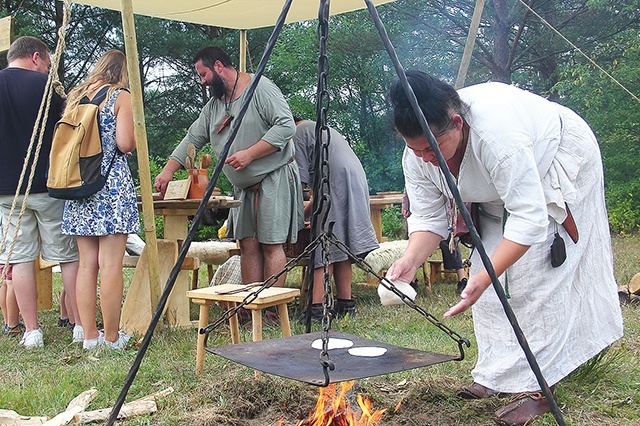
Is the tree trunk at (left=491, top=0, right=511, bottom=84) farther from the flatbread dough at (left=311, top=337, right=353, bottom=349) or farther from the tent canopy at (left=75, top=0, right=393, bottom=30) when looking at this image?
the flatbread dough at (left=311, top=337, right=353, bottom=349)

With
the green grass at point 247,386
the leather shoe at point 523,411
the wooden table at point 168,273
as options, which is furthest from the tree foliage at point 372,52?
the leather shoe at point 523,411

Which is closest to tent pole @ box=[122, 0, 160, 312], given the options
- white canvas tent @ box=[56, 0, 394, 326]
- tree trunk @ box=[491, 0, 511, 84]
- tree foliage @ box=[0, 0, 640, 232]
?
white canvas tent @ box=[56, 0, 394, 326]

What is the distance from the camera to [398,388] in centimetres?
304

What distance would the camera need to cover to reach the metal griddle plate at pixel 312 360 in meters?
1.89

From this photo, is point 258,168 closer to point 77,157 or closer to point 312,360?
point 77,157

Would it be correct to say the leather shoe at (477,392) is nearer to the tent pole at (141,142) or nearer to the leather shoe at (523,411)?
the leather shoe at (523,411)

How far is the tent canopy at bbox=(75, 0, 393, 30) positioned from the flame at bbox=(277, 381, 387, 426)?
10.9ft

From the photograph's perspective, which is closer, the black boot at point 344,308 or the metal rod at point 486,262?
the metal rod at point 486,262

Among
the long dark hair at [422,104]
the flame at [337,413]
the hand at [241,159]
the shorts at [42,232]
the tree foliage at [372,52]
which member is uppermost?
the tree foliage at [372,52]

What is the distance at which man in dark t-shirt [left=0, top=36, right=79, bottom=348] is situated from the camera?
12.8ft

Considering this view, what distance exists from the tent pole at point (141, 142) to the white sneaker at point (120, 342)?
25 centimetres

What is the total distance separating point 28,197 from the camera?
12.8 feet

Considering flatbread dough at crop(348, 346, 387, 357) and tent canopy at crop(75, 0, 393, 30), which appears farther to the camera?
tent canopy at crop(75, 0, 393, 30)

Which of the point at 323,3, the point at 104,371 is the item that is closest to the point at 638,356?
the point at 323,3
